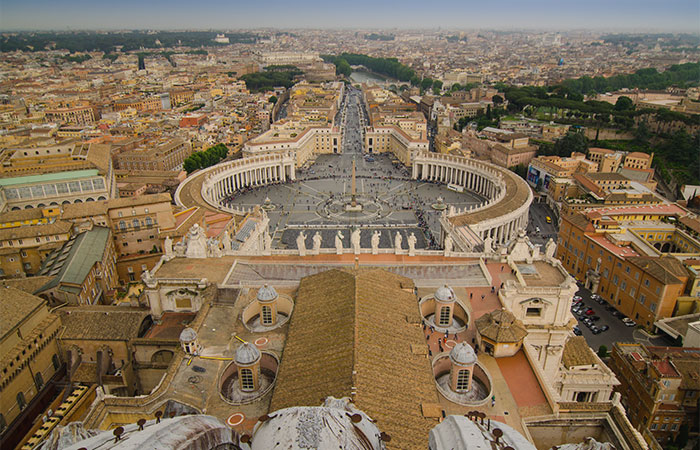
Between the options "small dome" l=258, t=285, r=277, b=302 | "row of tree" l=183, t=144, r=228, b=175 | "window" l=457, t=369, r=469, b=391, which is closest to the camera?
"window" l=457, t=369, r=469, b=391

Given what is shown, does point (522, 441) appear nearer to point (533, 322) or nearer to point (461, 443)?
point (461, 443)

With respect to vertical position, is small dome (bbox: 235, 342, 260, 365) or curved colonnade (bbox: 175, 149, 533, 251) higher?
small dome (bbox: 235, 342, 260, 365)

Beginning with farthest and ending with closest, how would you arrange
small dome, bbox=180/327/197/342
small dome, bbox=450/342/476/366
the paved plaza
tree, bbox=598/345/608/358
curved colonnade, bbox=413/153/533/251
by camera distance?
the paved plaza
curved colonnade, bbox=413/153/533/251
tree, bbox=598/345/608/358
small dome, bbox=180/327/197/342
small dome, bbox=450/342/476/366

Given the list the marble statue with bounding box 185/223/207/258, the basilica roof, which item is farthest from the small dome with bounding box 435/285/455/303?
the marble statue with bounding box 185/223/207/258

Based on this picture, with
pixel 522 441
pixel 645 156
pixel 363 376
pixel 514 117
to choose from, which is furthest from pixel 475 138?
pixel 522 441

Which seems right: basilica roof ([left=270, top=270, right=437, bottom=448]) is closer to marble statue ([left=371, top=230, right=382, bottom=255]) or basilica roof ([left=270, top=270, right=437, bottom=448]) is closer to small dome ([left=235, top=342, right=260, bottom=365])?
small dome ([left=235, top=342, right=260, bottom=365])

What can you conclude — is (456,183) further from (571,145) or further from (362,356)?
(362,356)
